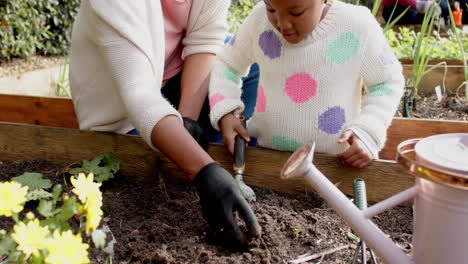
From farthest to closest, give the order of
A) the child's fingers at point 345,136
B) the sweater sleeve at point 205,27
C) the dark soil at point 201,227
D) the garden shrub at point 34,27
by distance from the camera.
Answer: the garden shrub at point 34,27 < the sweater sleeve at point 205,27 < the child's fingers at point 345,136 < the dark soil at point 201,227

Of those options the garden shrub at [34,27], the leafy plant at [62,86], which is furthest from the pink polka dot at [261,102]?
the garden shrub at [34,27]

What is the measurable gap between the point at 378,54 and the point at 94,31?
944mm

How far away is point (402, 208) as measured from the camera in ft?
4.93

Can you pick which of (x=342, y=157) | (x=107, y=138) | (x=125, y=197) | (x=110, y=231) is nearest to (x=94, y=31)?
(x=107, y=138)

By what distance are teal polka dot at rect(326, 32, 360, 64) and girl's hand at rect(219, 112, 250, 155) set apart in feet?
1.20

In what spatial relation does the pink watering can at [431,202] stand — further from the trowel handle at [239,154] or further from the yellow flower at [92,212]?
the trowel handle at [239,154]

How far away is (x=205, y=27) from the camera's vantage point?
6.70 feet

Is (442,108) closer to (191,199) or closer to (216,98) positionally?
(216,98)

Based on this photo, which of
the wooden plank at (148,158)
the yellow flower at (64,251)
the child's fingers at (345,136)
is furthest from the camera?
the wooden plank at (148,158)

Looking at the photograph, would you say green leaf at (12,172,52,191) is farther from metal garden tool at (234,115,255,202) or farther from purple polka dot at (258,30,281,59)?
purple polka dot at (258,30,281,59)

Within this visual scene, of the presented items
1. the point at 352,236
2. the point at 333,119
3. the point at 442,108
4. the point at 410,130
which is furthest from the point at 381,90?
the point at 442,108

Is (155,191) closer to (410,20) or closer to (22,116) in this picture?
(22,116)

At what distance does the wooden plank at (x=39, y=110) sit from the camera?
2.41 m

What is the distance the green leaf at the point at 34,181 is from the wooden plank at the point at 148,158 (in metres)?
0.27
